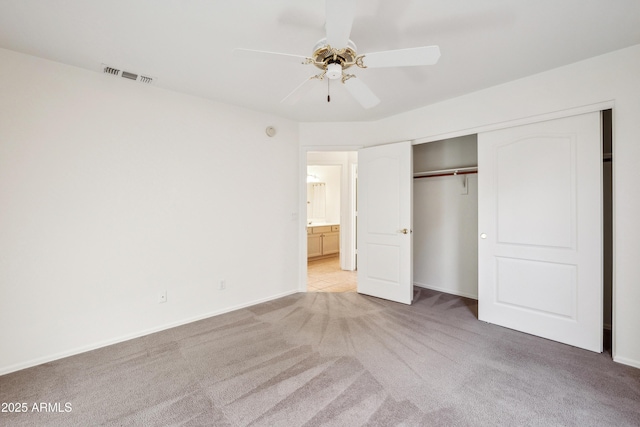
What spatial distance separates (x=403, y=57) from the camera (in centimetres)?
170

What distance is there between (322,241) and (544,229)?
4.61m

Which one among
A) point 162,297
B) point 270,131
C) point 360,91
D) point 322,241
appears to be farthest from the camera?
point 322,241

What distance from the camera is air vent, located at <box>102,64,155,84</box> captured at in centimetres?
249

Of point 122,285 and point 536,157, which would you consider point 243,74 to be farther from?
point 536,157

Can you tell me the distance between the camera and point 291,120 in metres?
3.95

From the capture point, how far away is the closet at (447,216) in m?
3.85

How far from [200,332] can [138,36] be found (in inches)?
102

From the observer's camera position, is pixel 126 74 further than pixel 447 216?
No

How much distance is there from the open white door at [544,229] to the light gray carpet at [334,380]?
0.23 m

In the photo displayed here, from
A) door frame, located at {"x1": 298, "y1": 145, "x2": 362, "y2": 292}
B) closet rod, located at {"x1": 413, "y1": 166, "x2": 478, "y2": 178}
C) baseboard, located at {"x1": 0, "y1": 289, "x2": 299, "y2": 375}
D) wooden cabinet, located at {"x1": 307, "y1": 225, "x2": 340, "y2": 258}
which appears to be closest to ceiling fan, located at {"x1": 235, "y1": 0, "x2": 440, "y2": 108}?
door frame, located at {"x1": 298, "y1": 145, "x2": 362, "y2": 292}

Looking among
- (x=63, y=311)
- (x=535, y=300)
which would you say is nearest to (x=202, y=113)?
(x=63, y=311)

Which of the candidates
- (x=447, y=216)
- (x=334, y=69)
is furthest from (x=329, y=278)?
(x=334, y=69)

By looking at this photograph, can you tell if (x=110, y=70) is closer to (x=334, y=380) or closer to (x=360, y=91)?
(x=360, y=91)

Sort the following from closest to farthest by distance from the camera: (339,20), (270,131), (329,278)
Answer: (339,20)
(270,131)
(329,278)
